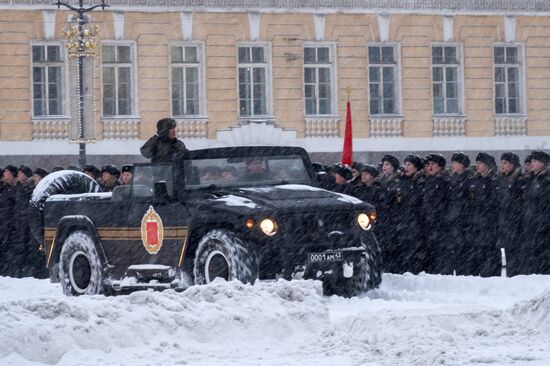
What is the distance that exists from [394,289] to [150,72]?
18.2m

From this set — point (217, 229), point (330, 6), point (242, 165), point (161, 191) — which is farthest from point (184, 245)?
point (330, 6)

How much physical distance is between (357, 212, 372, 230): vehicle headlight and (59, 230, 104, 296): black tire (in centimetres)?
317

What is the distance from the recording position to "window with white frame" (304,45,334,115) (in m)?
36.2

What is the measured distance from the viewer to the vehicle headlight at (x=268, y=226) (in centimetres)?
1570

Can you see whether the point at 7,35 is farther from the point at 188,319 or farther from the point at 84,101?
the point at 188,319

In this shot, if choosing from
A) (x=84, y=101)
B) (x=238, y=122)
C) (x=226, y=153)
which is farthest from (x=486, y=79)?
(x=226, y=153)

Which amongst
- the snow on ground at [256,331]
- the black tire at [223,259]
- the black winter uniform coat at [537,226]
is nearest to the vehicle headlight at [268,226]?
the black tire at [223,259]

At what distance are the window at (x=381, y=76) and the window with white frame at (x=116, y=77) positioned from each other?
575 centimetres

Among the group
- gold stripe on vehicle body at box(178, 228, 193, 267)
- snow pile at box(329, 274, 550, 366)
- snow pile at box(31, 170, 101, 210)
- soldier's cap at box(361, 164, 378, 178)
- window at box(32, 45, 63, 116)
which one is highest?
window at box(32, 45, 63, 116)

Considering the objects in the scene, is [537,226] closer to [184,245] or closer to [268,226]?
[268,226]

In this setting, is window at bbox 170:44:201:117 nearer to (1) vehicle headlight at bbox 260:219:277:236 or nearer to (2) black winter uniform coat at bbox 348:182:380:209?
(2) black winter uniform coat at bbox 348:182:380:209

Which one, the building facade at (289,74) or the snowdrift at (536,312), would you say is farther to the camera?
the building facade at (289,74)

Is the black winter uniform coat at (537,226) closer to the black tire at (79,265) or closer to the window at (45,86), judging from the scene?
the black tire at (79,265)

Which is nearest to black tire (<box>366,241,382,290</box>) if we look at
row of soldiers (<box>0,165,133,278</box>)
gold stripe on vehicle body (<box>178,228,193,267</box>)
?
gold stripe on vehicle body (<box>178,228,193,267</box>)
